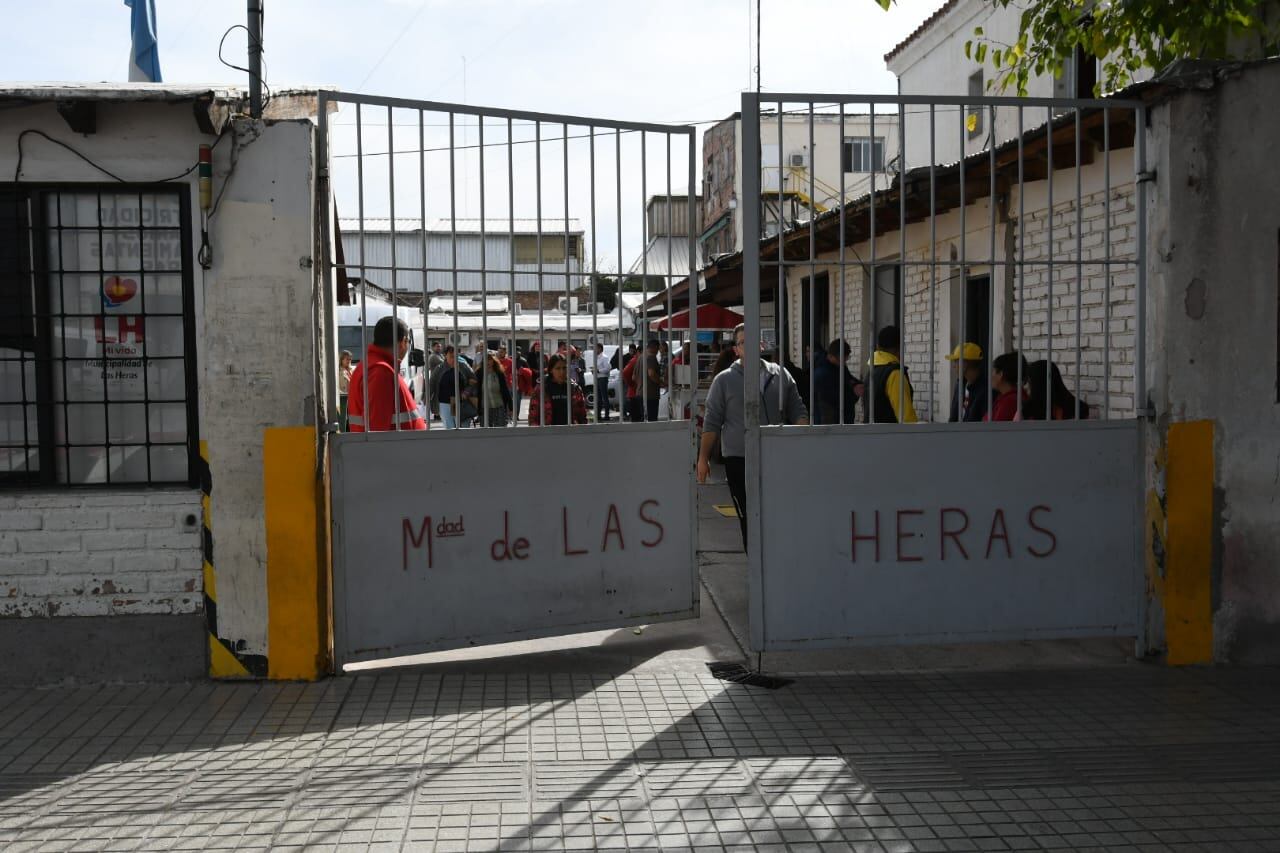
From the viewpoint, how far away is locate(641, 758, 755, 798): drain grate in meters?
4.65

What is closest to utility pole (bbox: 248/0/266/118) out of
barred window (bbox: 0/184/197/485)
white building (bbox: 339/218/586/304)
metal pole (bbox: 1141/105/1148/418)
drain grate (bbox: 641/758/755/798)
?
barred window (bbox: 0/184/197/485)

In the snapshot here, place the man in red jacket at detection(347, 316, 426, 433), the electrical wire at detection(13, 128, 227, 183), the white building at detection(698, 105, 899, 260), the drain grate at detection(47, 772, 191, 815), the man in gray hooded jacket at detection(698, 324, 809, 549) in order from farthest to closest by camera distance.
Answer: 1. the white building at detection(698, 105, 899, 260)
2. the man in gray hooded jacket at detection(698, 324, 809, 549)
3. the man in red jacket at detection(347, 316, 426, 433)
4. the electrical wire at detection(13, 128, 227, 183)
5. the drain grate at detection(47, 772, 191, 815)

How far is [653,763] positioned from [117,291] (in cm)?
353

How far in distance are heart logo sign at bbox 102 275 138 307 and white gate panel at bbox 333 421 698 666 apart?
4.19ft

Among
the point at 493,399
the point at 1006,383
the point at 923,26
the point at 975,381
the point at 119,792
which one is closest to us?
the point at 119,792

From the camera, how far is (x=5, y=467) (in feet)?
20.0

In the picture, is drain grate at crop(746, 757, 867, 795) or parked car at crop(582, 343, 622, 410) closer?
drain grate at crop(746, 757, 867, 795)

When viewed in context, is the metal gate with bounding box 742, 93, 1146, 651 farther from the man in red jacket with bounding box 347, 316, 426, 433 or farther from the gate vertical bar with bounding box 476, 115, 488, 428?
the man in red jacket with bounding box 347, 316, 426, 433

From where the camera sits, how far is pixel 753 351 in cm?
607

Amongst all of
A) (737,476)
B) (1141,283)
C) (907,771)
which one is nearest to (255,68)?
(737,476)

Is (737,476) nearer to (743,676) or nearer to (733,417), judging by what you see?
(733,417)

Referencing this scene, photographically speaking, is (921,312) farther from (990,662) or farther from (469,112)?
(469,112)

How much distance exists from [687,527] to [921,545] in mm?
1257

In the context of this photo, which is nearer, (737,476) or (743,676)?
(743,676)
